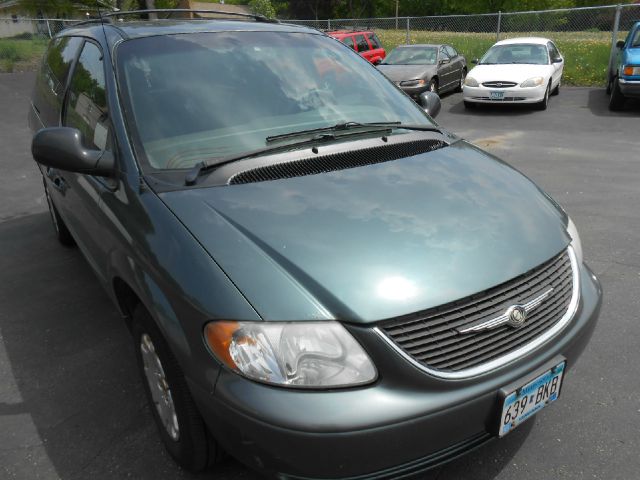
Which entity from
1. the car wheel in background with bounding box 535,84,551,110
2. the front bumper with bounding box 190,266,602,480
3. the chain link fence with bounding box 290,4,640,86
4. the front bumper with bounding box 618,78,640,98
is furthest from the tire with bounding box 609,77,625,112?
the front bumper with bounding box 190,266,602,480

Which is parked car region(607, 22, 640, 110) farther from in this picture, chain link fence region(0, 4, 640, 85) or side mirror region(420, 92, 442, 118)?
side mirror region(420, 92, 442, 118)

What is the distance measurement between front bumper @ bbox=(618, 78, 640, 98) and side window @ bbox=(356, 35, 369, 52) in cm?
822

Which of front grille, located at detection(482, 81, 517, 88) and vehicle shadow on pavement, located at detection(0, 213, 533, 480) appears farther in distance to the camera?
front grille, located at detection(482, 81, 517, 88)

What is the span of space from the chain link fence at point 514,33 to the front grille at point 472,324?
48.3 feet

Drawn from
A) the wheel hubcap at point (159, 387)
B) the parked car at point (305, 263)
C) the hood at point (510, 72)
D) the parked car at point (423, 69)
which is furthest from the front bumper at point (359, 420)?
the parked car at point (423, 69)

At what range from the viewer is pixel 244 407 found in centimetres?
170

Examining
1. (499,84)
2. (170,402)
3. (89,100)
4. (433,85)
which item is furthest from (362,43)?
(170,402)

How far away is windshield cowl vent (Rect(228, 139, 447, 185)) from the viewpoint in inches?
93.4

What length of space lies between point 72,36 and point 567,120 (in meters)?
9.24

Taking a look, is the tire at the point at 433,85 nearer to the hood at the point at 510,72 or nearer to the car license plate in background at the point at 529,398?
the hood at the point at 510,72

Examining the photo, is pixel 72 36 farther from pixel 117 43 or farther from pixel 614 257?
pixel 614 257

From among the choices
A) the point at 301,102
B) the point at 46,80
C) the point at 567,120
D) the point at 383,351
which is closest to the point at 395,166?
the point at 301,102

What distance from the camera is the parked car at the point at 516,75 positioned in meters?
11.1

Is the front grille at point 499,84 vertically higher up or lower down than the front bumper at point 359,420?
lower down
